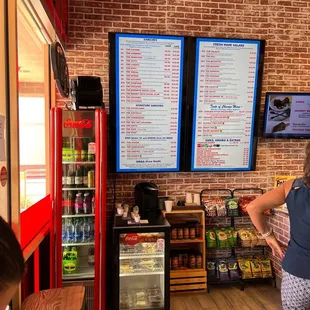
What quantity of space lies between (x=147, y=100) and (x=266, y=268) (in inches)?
101

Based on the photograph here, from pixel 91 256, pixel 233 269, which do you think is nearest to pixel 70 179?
pixel 91 256

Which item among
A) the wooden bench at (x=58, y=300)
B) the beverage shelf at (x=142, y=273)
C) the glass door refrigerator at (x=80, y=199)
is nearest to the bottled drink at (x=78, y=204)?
the glass door refrigerator at (x=80, y=199)

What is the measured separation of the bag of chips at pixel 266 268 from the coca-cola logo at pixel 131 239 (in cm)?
176

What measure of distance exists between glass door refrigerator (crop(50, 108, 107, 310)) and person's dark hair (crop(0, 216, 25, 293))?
2.16 metres

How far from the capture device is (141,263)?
130 inches

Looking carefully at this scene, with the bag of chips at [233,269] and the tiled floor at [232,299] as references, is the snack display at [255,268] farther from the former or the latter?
the tiled floor at [232,299]

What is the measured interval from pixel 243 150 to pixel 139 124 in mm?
1380

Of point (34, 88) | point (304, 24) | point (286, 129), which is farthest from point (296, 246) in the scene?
point (304, 24)

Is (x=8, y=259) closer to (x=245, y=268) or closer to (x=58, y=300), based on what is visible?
(x=58, y=300)

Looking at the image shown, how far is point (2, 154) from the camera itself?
1676 millimetres

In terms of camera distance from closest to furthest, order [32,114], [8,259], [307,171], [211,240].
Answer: [8,259] → [307,171] → [32,114] → [211,240]

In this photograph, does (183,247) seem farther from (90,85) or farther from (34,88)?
(34,88)

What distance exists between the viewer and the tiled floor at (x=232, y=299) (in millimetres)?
3334

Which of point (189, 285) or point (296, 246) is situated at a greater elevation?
point (296, 246)
